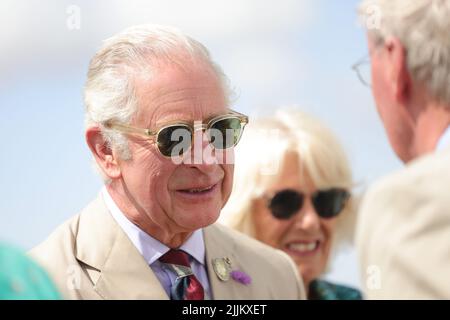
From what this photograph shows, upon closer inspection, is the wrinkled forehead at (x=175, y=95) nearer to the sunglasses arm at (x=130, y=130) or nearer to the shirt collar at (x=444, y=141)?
the sunglasses arm at (x=130, y=130)

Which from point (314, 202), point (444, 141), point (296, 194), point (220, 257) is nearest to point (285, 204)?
point (296, 194)

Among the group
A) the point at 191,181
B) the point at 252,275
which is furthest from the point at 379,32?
the point at 252,275

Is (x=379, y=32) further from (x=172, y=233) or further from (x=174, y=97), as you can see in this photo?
(x=172, y=233)

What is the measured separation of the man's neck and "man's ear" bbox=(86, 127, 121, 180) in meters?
1.55

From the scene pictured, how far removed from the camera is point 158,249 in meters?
4.21

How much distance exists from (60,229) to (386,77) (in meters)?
1.69

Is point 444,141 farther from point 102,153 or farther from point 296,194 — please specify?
point 296,194

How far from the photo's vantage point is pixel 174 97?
4203mm

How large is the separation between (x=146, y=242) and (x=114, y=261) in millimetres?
181

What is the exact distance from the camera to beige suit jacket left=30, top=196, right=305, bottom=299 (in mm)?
4020

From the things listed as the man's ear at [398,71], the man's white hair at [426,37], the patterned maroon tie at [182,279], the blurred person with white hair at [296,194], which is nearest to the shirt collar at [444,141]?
the man's white hair at [426,37]

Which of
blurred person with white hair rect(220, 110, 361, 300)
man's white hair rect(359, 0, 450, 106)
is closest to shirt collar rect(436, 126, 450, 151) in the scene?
man's white hair rect(359, 0, 450, 106)

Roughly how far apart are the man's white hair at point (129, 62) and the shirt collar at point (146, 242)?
0.81 feet

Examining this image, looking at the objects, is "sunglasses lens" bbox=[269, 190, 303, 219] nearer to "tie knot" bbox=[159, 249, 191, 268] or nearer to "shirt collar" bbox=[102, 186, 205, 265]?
"shirt collar" bbox=[102, 186, 205, 265]
